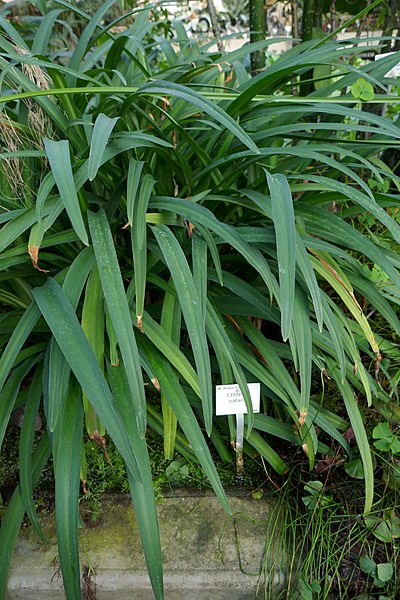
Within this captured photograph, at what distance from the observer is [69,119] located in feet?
3.49

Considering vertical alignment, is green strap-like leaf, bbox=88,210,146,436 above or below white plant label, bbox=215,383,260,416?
above

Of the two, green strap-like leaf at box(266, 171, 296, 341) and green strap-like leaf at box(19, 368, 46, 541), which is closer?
green strap-like leaf at box(266, 171, 296, 341)

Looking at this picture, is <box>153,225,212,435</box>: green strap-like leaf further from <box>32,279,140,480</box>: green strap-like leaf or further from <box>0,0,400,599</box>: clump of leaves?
<box>32,279,140,480</box>: green strap-like leaf

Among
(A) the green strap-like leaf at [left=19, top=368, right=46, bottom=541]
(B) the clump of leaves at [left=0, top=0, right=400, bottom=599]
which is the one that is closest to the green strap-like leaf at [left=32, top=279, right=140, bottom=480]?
(B) the clump of leaves at [left=0, top=0, right=400, bottom=599]

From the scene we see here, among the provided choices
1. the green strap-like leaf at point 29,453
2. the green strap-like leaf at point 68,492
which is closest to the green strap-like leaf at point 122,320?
the green strap-like leaf at point 68,492

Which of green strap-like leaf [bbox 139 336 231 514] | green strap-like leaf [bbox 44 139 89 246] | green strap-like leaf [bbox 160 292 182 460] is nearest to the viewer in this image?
green strap-like leaf [bbox 44 139 89 246]

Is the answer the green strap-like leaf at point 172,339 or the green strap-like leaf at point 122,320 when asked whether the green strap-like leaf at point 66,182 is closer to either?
the green strap-like leaf at point 122,320

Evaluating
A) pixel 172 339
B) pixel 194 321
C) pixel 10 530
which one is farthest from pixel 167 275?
pixel 10 530

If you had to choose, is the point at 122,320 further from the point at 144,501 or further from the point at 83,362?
the point at 144,501

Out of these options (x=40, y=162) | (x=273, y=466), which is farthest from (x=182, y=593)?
(x=40, y=162)

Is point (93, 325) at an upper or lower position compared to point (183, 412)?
upper

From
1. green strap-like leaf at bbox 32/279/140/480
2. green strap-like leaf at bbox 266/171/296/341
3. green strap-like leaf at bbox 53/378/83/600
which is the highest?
green strap-like leaf at bbox 266/171/296/341

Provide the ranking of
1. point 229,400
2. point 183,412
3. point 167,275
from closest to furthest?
point 183,412
point 229,400
point 167,275

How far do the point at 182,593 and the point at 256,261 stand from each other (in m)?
0.62
